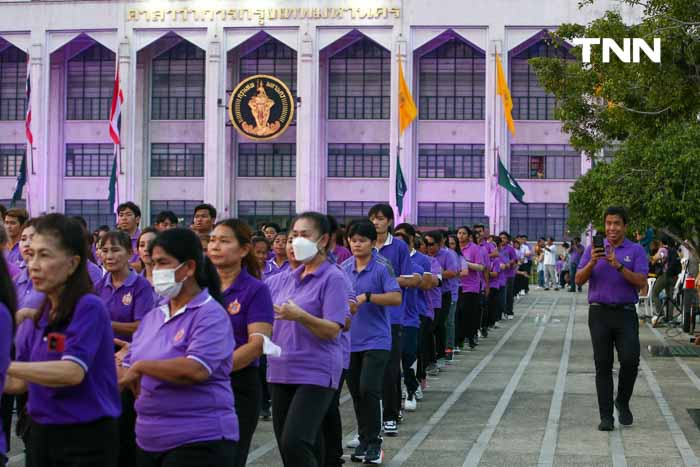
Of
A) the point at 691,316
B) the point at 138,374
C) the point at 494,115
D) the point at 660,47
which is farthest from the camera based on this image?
the point at 494,115

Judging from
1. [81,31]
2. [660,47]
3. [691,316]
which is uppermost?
[81,31]

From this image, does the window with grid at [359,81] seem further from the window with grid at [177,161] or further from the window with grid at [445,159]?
the window with grid at [177,161]

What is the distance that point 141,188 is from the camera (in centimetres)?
6216

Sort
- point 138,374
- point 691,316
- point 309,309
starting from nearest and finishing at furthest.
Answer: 1. point 138,374
2. point 309,309
3. point 691,316

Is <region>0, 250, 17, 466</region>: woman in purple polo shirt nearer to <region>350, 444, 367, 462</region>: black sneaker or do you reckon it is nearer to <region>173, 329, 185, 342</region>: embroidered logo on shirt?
<region>173, 329, 185, 342</region>: embroidered logo on shirt

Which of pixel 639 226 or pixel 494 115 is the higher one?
pixel 494 115

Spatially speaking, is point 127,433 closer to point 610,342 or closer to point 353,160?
point 610,342

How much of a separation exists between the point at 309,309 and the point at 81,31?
186 ft

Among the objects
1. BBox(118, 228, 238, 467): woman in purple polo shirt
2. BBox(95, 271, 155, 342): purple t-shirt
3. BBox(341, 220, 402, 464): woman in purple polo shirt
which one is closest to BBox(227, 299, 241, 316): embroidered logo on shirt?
BBox(118, 228, 238, 467): woman in purple polo shirt

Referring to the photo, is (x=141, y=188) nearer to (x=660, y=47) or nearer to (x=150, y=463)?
(x=660, y=47)

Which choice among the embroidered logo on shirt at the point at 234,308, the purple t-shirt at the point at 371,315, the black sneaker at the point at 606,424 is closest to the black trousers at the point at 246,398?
the embroidered logo on shirt at the point at 234,308

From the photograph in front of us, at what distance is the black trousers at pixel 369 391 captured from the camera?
32.6ft

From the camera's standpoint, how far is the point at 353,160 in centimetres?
6262

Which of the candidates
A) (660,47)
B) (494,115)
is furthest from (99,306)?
(494,115)
